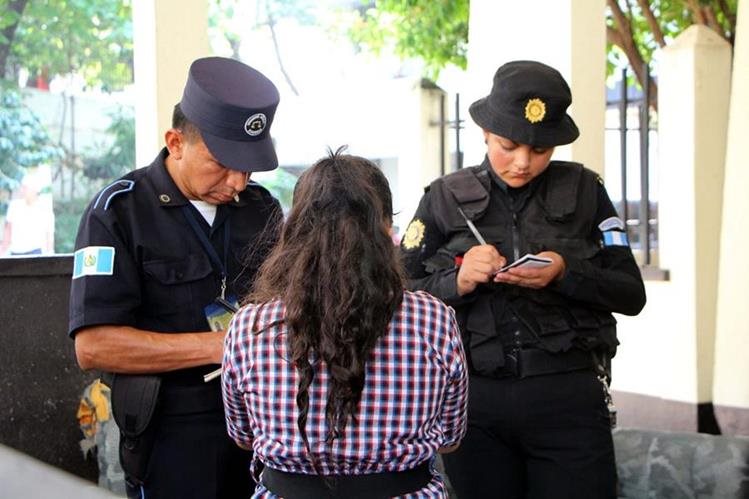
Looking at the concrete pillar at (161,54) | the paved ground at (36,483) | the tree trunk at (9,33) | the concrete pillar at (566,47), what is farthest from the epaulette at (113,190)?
the tree trunk at (9,33)

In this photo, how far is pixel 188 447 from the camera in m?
2.76

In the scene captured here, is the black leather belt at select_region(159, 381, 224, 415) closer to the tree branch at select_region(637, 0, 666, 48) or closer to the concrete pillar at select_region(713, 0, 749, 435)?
the concrete pillar at select_region(713, 0, 749, 435)

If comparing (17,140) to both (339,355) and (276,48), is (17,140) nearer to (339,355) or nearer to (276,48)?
(276,48)

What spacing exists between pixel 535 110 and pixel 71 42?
44.4 ft

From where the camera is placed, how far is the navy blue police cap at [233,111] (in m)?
2.76

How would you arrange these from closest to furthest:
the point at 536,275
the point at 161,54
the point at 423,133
A: the point at 536,275 → the point at 161,54 → the point at 423,133

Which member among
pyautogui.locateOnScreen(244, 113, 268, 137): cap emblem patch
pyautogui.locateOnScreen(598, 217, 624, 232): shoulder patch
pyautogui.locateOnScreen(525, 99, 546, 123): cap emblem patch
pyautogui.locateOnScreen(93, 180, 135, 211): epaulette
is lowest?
pyautogui.locateOnScreen(598, 217, 624, 232): shoulder patch

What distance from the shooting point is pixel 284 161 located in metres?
22.1

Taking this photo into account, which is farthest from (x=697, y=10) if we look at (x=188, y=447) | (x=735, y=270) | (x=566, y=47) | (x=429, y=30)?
(x=188, y=447)

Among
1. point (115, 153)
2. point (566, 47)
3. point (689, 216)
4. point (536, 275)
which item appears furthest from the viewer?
point (115, 153)

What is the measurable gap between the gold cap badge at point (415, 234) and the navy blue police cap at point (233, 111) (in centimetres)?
59

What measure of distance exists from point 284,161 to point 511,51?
56.3ft

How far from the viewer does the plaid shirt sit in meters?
2.28

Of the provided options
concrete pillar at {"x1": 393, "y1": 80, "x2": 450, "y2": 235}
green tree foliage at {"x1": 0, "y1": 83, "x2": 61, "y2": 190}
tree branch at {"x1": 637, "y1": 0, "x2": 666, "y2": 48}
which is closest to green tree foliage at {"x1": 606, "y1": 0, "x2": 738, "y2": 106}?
tree branch at {"x1": 637, "y1": 0, "x2": 666, "y2": 48}
